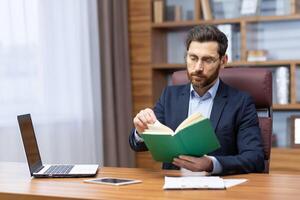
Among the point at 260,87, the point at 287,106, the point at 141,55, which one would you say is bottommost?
the point at 287,106

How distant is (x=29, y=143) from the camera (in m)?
1.98

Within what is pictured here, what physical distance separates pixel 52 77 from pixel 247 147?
153cm

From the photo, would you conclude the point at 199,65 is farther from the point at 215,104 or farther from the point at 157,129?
the point at 157,129

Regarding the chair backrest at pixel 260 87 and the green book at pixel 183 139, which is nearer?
the green book at pixel 183 139

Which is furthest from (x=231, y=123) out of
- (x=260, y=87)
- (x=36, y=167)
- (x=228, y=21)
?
(x=228, y=21)

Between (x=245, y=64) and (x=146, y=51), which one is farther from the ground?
(x=146, y=51)

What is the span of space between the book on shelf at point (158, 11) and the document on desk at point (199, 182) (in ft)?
7.50

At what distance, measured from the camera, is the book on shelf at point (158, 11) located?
12.8 ft

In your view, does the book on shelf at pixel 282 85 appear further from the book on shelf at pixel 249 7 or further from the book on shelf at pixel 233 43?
the book on shelf at pixel 249 7

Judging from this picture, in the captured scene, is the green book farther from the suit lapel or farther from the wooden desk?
the suit lapel

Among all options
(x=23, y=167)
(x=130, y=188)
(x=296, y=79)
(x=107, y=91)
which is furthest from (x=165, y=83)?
(x=130, y=188)

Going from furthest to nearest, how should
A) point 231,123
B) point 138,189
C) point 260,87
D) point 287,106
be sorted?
point 287,106
point 260,87
point 231,123
point 138,189

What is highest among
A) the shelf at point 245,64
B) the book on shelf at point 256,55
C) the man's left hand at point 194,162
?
the book on shelf at point 256,55

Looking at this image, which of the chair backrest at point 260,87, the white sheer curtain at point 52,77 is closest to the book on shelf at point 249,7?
the white sheer curtain at point 52,77
